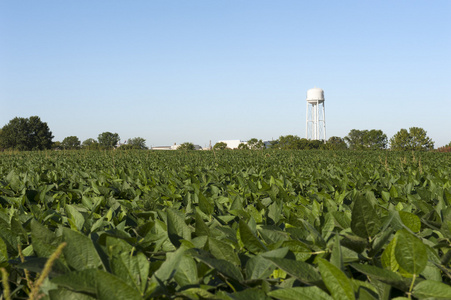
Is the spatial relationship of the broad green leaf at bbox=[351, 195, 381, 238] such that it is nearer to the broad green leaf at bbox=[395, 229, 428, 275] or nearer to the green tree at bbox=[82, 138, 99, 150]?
the broad green leaf at bbox=[395, 229, 428, 275]

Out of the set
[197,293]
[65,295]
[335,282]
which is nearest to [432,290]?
[335,282]

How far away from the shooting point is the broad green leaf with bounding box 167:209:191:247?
1328mm

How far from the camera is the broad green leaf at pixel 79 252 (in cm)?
103

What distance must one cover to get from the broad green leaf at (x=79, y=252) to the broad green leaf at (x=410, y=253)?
88cm

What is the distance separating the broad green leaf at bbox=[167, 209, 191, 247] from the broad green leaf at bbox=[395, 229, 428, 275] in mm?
723

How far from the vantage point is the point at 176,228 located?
1.35 m

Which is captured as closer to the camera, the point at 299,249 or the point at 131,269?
the point at 131,269

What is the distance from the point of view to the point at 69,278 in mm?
844

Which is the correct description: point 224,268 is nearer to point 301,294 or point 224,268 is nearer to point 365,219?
point 301,294

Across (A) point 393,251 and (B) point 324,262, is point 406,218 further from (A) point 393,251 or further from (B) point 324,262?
(B) point 324,262

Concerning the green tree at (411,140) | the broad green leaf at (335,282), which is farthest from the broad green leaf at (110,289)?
the green tree at (411,140)

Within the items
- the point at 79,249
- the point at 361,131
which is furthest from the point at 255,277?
the point at 361,131

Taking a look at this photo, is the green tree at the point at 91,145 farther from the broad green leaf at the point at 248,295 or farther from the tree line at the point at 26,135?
the broad green leaf at the point at 248,295

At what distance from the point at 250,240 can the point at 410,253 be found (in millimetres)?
514
